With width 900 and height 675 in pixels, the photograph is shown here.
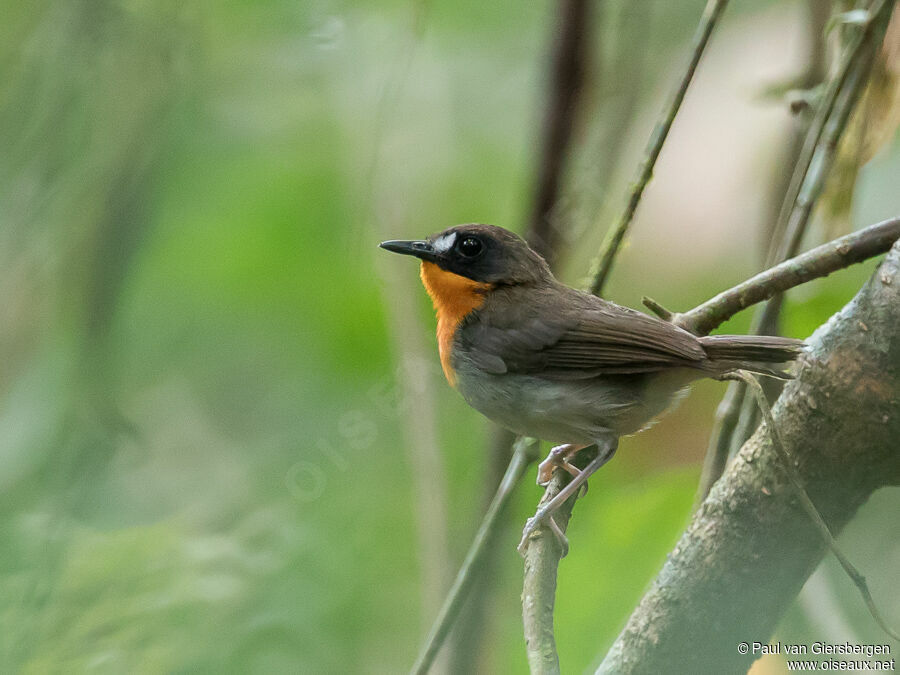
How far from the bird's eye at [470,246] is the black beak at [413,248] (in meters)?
0.12

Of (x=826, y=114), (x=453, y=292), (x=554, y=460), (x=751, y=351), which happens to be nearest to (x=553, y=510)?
(x=554, y=460)

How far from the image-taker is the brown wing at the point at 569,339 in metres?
3.04

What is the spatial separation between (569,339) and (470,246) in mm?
643

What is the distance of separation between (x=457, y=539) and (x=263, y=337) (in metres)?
1.98

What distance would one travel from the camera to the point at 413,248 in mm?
3551

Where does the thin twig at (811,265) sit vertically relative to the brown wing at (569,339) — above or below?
above

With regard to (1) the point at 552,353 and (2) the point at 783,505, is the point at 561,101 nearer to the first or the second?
(1) the point at 552,353

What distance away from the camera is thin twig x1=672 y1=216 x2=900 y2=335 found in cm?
256

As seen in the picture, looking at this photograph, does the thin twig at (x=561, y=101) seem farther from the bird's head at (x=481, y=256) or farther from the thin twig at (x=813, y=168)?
the thin twig at (x=813, y=168)

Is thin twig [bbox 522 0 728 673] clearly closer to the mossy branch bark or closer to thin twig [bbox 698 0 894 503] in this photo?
the mossy branch bark

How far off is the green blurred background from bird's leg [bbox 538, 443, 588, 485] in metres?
0.31

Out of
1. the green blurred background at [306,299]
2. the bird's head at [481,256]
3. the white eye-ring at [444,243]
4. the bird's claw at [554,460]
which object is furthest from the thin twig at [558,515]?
the green blurred background at [306,299]

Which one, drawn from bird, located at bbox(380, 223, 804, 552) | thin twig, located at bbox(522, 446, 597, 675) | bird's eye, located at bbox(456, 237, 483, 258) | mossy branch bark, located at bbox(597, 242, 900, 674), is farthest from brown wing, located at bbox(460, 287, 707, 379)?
mossy branch bark, located at bbox(597, 242, 900, 674)

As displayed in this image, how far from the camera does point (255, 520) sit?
4102mm
